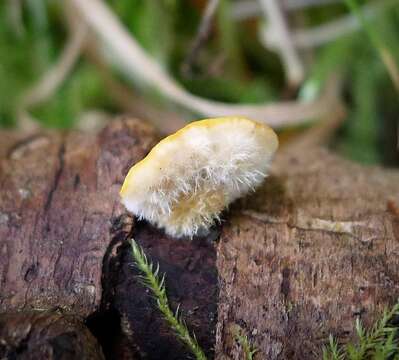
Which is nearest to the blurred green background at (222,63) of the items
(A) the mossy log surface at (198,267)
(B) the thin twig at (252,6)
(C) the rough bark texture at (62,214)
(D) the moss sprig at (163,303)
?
(B) the thin twig at (252,6)

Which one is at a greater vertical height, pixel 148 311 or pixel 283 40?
pixel 148 311

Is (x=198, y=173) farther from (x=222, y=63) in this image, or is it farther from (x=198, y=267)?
(x=222, y=63)

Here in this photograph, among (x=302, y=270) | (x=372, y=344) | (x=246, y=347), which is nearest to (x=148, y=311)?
(x=246, y=347)

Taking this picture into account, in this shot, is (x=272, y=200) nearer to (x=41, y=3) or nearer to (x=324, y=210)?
(x=324, y=210)

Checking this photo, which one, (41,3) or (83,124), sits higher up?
(41,3)

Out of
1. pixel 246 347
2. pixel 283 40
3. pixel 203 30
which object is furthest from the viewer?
pixel 283 40

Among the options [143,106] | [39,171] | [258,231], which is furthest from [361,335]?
[143,106]

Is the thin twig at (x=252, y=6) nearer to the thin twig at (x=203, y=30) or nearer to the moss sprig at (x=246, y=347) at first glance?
the thin twig at (x=203, y=30)
